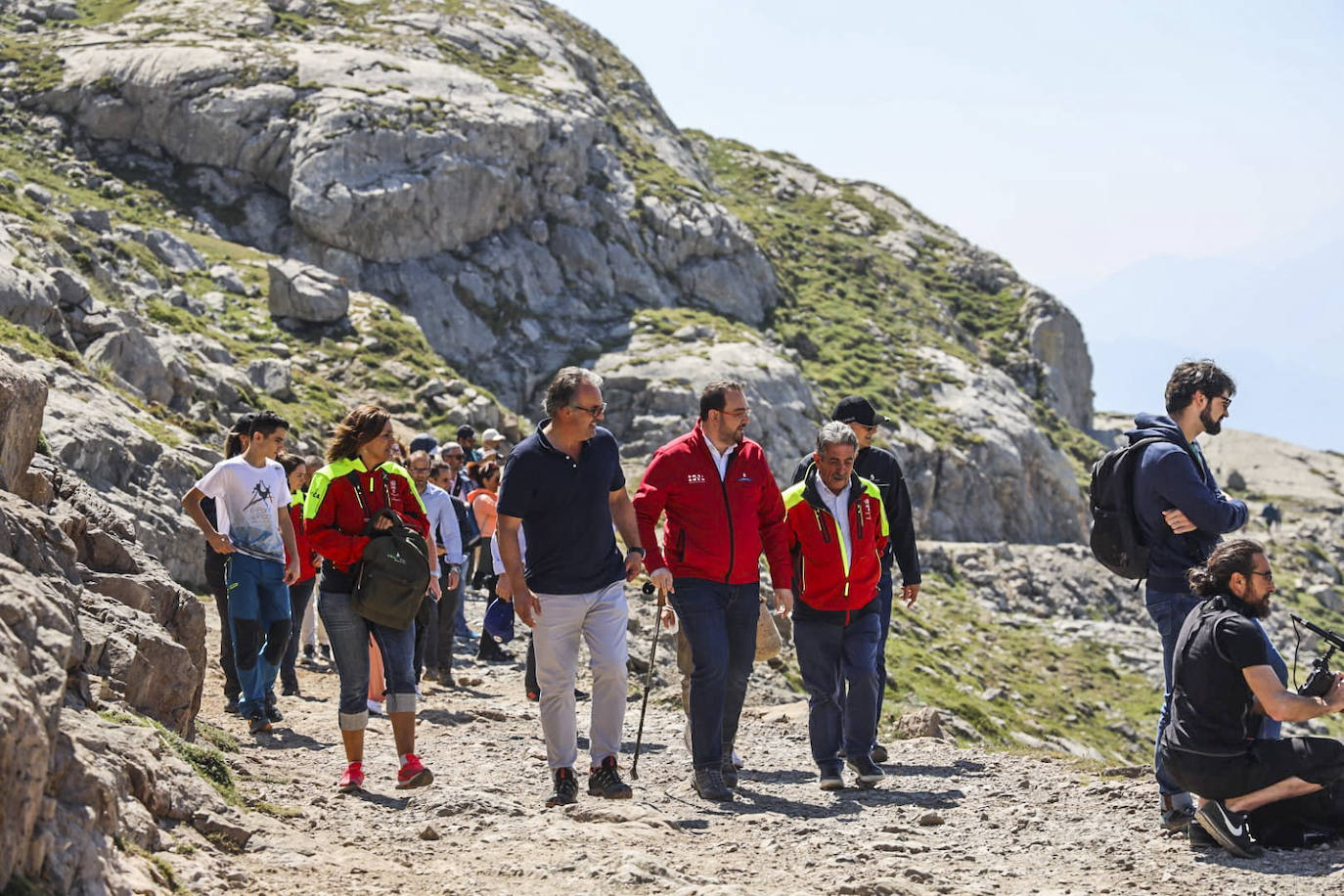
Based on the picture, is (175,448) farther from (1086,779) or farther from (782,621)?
(1086,779)

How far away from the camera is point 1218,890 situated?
266 inches

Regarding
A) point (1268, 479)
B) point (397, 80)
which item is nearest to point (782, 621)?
point (397, 80)

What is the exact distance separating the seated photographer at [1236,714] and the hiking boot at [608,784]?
3432 millimetres

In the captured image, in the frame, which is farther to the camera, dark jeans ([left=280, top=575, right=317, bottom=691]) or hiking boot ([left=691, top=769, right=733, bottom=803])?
dark jeans ([left=280, top=575, right=317, bottom=691])

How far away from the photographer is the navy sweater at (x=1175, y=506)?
8016 mm

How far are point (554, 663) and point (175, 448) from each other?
1305 centimetres

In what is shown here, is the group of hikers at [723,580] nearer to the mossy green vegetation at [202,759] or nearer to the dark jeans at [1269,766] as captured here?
the dark jeans at [1269,766]

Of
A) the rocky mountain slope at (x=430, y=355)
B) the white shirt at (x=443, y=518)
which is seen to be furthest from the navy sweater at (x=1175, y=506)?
the white shirt at (x=443, y=518)

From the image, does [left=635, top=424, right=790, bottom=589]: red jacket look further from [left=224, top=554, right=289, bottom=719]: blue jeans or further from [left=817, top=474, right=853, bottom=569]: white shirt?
[left=224, top=554, right=289, bottom=719]: blue jeans

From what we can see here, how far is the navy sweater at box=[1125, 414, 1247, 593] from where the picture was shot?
8.02 meters

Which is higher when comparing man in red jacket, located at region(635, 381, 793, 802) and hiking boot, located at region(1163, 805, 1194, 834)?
man in red jacket, located at region(635, 381, 793, 802)

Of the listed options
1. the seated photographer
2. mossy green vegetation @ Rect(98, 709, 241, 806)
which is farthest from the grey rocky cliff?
the seated photographer

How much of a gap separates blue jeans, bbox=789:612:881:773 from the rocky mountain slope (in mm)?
540

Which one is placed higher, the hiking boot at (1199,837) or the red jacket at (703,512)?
the red jacket at (703,512)
